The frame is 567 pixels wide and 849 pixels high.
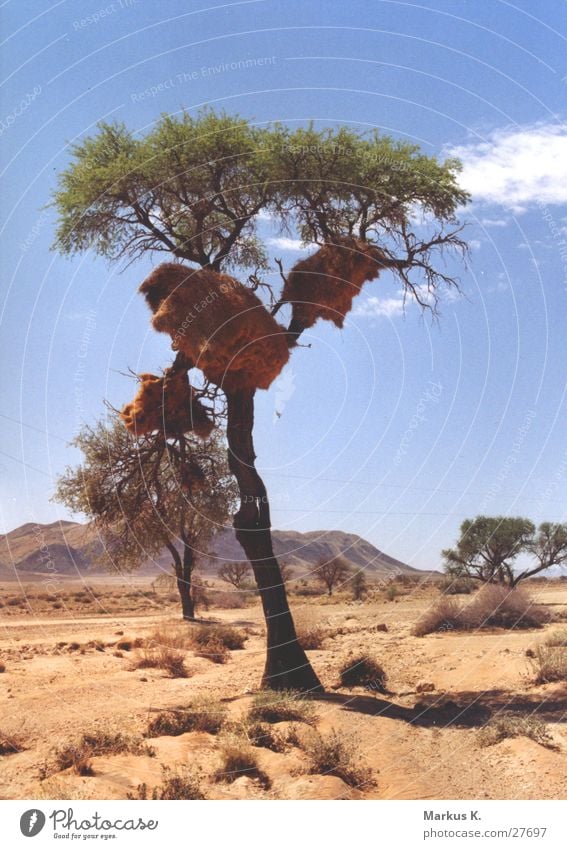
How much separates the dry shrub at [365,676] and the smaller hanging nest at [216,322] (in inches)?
267

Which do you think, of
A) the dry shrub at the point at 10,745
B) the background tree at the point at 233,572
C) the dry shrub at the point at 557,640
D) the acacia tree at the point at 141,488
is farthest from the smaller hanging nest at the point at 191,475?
the background tree at the point at 233,572

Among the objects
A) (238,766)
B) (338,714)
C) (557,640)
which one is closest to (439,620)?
(557,640)

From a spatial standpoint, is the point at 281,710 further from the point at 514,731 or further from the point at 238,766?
the point at 514,731

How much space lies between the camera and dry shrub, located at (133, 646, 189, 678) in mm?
18578

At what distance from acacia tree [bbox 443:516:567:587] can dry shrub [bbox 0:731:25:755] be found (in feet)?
110

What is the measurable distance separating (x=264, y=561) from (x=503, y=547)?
32.5 m

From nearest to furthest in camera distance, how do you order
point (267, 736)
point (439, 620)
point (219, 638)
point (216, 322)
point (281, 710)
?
point (267, 736) → point (281, 710) → point (216, 322) → point (219, 638) → point (439, 620)

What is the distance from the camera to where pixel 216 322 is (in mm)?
13859

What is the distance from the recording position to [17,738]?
12.1m

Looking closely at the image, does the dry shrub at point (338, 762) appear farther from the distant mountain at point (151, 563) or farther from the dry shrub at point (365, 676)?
the distant mountain at point (151, 563)

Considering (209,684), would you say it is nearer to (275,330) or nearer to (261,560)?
(261,560)

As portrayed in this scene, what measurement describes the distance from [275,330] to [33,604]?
34.4 meters
